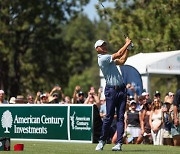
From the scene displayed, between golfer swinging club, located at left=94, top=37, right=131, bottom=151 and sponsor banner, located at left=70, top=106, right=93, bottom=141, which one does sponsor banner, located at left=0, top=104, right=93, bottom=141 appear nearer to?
sponsor banner, located at left=70, top=106, right=93, bottom=141

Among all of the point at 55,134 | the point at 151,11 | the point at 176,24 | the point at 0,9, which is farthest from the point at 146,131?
the point at 0,9

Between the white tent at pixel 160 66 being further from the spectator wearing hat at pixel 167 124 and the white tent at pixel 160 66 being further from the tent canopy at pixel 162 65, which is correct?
the spectator wearing hat at pixel 167 124

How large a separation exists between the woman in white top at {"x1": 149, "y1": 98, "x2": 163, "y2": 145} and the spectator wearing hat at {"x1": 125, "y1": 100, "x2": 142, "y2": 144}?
494 mm

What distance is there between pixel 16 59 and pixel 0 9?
4715mm

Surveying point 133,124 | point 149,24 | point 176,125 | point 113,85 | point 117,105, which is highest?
point 149,24

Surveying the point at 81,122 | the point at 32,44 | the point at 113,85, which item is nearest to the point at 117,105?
the point at 113,85

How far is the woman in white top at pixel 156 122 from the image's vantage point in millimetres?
19969

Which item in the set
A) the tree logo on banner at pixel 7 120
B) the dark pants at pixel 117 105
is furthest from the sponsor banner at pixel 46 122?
the dark pants at pixel 117 105

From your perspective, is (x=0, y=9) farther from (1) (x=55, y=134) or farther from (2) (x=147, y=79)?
(1) (x=55, y=134)

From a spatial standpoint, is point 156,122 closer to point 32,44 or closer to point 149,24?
point 149,24

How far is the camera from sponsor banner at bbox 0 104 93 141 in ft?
63.6

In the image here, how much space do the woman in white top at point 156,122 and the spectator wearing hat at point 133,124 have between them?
494 mm

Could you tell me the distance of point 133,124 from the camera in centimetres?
2105

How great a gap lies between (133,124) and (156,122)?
106cm
